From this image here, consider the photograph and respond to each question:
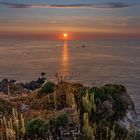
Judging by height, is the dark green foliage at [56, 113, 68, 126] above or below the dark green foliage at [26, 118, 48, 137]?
above

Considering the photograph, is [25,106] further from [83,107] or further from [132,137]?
[132,137]

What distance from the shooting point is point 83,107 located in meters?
22.5

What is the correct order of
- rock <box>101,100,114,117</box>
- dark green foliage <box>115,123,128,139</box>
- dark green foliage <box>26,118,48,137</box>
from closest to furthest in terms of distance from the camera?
dark green foliage <box>26,118,48,137</box>, dark green foliage <box>115,123,128,139</box>, rock <box>101,100,114,117</box>

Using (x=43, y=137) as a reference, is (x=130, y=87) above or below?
below

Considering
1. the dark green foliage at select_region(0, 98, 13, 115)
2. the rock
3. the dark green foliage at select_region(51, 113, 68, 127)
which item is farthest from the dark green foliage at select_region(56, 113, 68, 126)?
the dark green foliage at select_region(0, 98, 13, 115)

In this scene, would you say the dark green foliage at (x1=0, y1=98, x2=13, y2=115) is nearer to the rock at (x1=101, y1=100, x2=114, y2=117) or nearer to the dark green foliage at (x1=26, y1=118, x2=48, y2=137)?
the dark green foliage at (x1=26, y1=118, x2=48, y2=137)

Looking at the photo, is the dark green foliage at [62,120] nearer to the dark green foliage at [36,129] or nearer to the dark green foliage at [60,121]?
the dark green foliage at [60,121]

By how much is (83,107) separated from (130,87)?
142 ft

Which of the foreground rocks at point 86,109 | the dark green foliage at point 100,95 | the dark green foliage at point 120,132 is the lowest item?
the dark green foliage at point 120,132

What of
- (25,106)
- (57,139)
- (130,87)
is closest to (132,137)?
(57,139)

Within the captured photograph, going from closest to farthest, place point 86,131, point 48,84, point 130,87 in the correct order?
point 86,131, point 48,84, point 130,87

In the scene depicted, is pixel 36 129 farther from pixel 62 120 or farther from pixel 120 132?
pixel 120 132

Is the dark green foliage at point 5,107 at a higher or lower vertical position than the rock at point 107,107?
lower

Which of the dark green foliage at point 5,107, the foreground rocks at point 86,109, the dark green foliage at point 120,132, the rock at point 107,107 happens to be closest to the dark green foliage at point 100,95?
the foreground rocks at point 86,109
